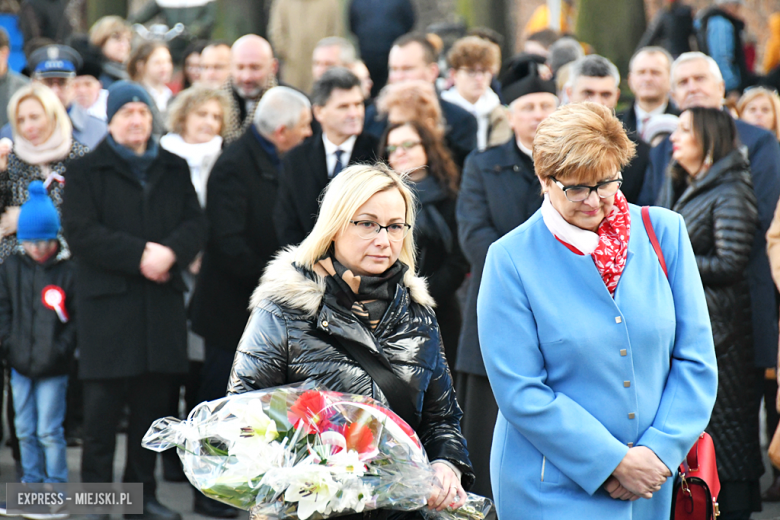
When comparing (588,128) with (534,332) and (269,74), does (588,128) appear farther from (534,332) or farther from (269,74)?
(269,74)

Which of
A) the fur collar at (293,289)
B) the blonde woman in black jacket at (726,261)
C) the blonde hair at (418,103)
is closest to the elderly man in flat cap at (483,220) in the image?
the blonde hair at (418,103)

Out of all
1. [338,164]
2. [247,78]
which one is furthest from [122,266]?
[247,78]

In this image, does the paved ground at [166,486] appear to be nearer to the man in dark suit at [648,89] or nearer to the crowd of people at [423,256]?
the crowd of people at [423,256]

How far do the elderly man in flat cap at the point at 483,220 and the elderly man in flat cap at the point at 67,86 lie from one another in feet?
12.3

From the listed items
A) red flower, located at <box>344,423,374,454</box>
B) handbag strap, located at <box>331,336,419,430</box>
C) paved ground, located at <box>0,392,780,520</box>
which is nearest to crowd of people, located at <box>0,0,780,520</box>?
handbag strap, located at <box>331,336,419,430</box>

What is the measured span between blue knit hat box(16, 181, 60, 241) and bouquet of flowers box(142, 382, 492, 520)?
3614mm

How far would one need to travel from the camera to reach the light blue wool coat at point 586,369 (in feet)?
10.6

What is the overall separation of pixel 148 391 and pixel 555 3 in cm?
954

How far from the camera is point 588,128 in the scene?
3.23m

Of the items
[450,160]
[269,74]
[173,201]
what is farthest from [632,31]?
[173,201]

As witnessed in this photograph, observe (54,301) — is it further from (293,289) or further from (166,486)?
(293,289)

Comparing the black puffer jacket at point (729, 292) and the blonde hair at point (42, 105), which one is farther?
the blonde hair at point (42, 105)

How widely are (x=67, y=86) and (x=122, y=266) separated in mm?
3022

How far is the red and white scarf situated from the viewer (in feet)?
10.9
